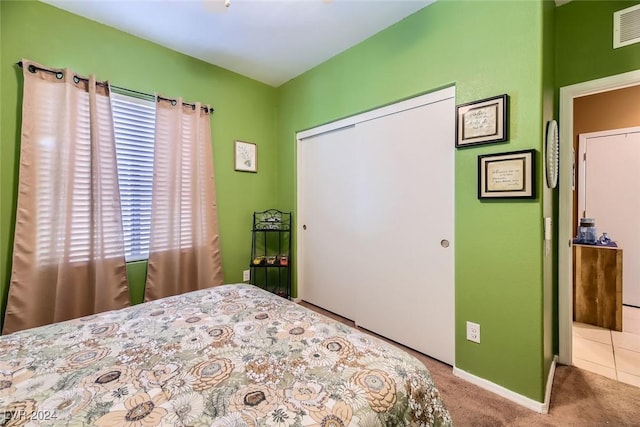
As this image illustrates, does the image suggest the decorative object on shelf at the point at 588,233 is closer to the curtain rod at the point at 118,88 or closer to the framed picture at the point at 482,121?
the framed picture at the point at 482,121

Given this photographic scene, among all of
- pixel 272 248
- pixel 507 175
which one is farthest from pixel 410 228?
pixel 272 248

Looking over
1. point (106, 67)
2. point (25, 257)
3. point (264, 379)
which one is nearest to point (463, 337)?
point (264, 379)

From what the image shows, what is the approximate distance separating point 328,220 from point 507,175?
1.63m

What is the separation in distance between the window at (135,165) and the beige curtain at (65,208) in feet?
0.33

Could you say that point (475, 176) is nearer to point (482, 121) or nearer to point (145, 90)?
point (482, 121)

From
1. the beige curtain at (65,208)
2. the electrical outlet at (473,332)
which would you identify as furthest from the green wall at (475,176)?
the beige curtain at (65,208)

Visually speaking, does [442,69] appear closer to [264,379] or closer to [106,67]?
[264,379]

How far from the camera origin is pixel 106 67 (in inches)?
83.9

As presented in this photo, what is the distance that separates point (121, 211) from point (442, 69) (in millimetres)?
2666

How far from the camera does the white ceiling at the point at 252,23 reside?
191cm

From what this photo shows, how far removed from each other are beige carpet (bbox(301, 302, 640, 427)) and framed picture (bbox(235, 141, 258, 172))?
2575 mm

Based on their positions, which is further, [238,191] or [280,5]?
[238,191]

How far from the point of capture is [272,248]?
3.27 m

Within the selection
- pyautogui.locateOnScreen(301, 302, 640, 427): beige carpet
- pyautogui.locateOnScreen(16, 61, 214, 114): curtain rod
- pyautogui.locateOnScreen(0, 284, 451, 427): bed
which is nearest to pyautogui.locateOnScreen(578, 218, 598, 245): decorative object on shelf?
pyautogui.locateOnScreen(301, 302, 640, 427): beige carpet
